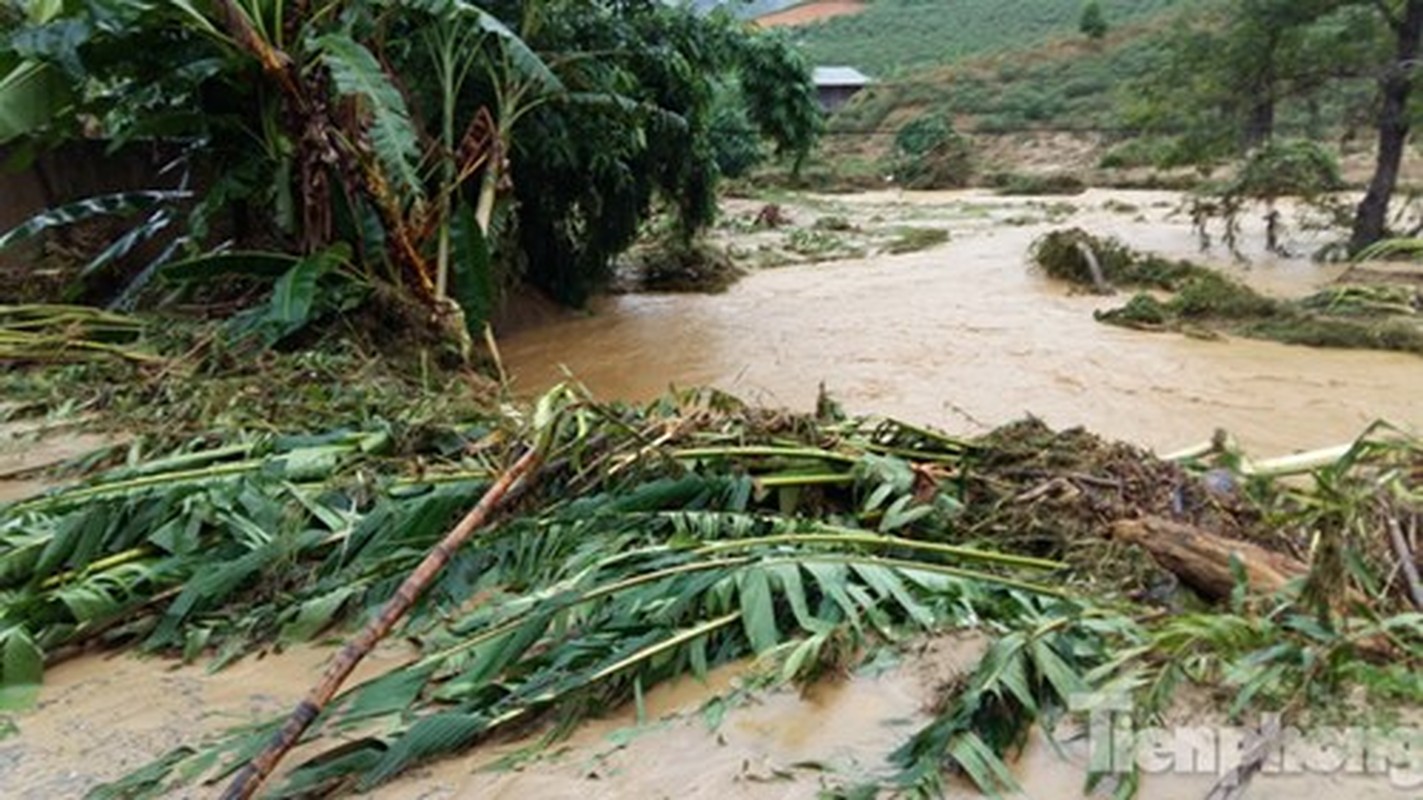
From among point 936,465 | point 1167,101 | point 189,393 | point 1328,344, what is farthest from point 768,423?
point 1167,101

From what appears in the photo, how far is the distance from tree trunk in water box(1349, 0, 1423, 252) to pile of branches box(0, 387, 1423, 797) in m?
9.89

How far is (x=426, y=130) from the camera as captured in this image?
7.00m

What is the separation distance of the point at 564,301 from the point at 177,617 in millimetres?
7133

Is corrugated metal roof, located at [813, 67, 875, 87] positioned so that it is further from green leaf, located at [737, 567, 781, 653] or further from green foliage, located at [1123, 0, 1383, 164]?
green leaf, located at [737, 567, 781, 653]

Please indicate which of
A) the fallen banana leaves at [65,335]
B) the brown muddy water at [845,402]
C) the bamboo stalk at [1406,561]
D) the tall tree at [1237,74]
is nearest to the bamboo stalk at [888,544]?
the brown muddy water at [845,402]

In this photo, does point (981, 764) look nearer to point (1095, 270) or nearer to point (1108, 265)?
point (1095, 270)

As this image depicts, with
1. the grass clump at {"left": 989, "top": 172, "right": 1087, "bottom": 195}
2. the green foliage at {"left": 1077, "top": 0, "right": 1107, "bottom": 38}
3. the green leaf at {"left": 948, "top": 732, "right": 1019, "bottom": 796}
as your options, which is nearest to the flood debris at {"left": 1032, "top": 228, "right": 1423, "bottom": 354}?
the green leaf at {"left": 948, "top": 732, "right": 1019, "bottom": 796}

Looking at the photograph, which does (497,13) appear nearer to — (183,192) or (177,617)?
(183,192)

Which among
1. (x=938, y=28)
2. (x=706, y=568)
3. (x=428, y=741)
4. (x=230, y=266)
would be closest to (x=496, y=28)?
(x=230, y=266)

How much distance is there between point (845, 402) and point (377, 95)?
A: 10.9ft

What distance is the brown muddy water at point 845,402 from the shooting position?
1.97 meters

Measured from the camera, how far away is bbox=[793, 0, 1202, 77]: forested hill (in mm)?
50844

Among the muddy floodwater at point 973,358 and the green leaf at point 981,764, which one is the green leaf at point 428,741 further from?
the muddy floodwater at point 973,358

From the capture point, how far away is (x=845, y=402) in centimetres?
642
